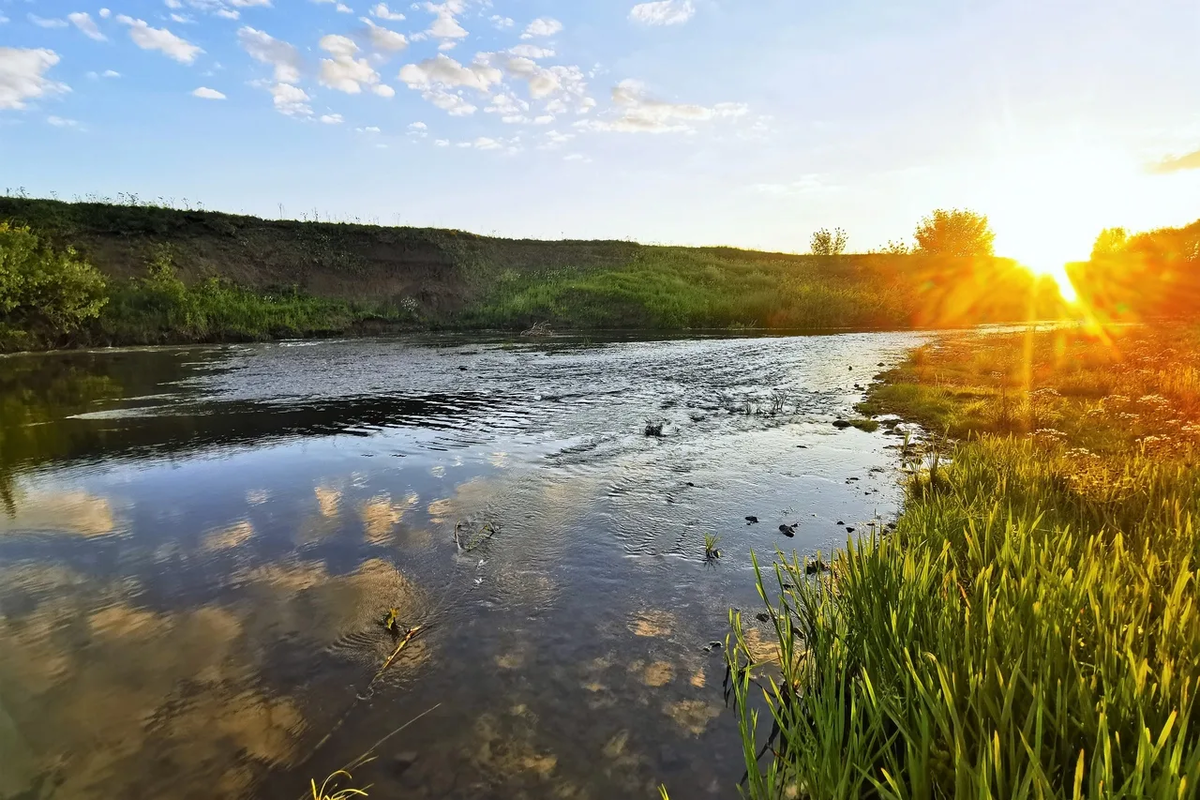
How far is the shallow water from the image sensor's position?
14.1 ft

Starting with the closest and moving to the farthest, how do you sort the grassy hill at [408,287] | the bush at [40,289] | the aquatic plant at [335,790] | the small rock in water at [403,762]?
the aquatic plant at [335,790]
the small rock in water at [403,762]
the bush at [40,289]
the grassy hill at [408,287]

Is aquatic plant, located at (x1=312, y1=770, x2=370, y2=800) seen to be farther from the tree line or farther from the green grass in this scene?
the tree line

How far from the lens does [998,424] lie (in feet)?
39.8

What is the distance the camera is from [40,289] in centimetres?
3045

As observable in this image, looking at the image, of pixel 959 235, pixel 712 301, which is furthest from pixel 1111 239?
pixel 712 301

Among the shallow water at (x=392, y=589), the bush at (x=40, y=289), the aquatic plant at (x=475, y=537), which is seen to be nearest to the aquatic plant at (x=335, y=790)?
the shallow water at (x=392, y=589)

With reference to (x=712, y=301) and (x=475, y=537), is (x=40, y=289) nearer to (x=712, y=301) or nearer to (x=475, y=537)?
(x=475, y=537)

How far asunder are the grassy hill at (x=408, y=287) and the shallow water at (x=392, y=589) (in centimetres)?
2869

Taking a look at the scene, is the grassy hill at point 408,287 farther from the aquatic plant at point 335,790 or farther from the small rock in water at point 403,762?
the small rock in water at point 403,762

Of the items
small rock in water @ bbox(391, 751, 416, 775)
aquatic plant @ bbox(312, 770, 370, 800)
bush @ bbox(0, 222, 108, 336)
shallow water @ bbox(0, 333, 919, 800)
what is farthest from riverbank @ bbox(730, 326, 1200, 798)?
bush @ bbox(0, 222, 108, 336)

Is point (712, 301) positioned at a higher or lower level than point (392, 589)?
higher

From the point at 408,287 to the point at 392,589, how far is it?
175 feet

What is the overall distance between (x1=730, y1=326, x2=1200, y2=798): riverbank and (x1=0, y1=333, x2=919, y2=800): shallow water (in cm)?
106

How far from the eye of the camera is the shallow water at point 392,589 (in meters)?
4.29
